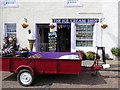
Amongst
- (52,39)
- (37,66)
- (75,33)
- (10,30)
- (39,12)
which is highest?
(39,12)

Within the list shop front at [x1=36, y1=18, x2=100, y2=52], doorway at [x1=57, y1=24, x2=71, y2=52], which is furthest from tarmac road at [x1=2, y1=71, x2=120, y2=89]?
doorway at [x1=57, y1=24, x2=71, y2=52]

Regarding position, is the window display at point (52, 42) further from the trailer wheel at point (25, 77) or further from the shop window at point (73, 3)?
the trailer wheel at point (25, 77)

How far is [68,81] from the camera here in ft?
19.8

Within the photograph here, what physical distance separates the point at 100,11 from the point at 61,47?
4006 millimetres

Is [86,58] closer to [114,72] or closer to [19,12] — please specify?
[114,72]

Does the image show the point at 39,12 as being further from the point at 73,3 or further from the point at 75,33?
the point at 75,33

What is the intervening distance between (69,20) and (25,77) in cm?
621

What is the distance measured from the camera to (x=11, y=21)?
11.0m

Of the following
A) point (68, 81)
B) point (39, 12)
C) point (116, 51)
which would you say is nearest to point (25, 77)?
point (68, 81)

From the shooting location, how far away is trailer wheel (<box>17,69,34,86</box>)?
548 cm

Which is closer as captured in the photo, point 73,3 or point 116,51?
point 116,51

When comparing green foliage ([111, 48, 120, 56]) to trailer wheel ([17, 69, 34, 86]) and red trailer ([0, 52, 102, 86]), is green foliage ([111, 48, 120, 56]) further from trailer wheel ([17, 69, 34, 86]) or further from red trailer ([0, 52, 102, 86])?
Answer: trailer wheel ([17, 69, 34, 86])

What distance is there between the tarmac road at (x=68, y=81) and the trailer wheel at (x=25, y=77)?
177 mm

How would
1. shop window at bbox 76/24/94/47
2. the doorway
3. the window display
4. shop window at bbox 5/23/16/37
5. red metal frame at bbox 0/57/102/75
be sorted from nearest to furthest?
red metal frame at bbox 0/57/102/75, the window display, shop window at bbox 76/24/94/47, shop window at bbox 5/23/16/37, the doorway
